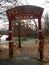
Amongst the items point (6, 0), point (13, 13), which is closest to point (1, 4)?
point (6, 0)

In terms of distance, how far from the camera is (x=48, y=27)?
19.9 metres

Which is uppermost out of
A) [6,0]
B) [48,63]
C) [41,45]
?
[6,0]

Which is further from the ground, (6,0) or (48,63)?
(6,0)

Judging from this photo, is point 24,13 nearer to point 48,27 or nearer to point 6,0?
point 6,0

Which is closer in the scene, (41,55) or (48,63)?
(48,63)

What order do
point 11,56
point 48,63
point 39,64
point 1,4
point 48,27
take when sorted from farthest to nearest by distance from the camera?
point 48,27 < point 1,4 < point 11,56 < point 48,63 < point 39,64

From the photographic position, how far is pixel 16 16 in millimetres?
11641

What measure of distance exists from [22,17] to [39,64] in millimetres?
2900

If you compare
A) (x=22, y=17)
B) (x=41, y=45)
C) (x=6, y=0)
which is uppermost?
(x=6, y=0)

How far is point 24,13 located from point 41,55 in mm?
2366

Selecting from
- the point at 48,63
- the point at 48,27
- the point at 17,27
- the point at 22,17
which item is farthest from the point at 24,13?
the point at 17,27

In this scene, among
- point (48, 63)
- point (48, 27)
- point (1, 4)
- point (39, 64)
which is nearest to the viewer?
point (39, 64)

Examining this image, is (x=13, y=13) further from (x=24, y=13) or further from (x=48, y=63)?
(x=48, y=63)

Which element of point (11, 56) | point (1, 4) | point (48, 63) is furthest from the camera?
point (1, 4)
